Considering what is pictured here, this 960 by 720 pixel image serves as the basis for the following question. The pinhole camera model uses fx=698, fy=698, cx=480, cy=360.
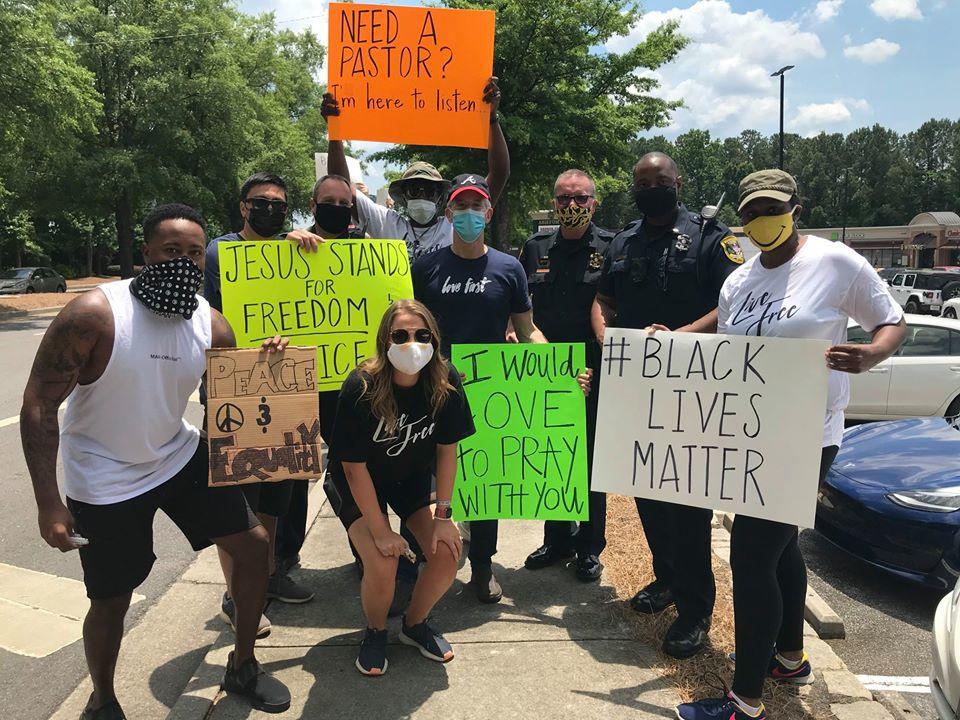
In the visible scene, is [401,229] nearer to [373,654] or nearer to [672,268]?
[672,268]

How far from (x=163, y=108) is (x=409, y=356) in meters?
28.1

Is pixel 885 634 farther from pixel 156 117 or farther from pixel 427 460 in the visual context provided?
pixel 156 117

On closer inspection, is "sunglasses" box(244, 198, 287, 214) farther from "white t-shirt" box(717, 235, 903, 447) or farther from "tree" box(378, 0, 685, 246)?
"tree" box(378, 0, 685, 246)

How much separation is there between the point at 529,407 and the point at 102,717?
2309 mm

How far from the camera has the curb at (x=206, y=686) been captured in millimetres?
2855

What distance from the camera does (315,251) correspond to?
11.5 ft

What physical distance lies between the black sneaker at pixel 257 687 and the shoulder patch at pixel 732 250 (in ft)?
9.05

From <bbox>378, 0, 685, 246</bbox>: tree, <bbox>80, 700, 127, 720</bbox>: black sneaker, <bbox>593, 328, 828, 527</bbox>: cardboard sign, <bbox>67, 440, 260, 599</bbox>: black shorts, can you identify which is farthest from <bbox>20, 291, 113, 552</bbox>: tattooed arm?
<bbox>378, 0, 685, 246</bbox>: tree

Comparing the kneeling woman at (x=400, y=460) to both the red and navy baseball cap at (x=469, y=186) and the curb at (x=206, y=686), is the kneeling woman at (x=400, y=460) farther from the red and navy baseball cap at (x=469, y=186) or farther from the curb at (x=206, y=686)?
the red and navy baseball cap at (x=469, y=186)

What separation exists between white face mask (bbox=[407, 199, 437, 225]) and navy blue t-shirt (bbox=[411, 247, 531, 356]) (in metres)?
0.35

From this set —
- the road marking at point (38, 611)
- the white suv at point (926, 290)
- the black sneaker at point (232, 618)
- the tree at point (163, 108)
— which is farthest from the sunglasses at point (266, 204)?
the white suv at point (926, 290)

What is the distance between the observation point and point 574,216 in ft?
12.4

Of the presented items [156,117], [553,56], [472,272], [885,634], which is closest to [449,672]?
[472,272]

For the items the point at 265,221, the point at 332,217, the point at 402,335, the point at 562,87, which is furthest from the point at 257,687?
the point at 562,87
